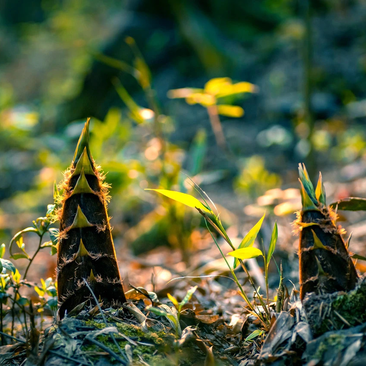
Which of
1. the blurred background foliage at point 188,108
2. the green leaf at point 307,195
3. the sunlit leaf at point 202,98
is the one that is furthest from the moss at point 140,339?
the sunlit leaf at point 202,98

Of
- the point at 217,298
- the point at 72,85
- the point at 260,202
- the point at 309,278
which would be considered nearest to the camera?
the point at 309,278

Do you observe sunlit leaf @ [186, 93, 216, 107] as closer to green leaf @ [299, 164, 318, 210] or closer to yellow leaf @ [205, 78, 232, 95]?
yellow leaf @ [205, 78, 232, 95]

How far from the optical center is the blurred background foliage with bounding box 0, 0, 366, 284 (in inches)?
84.7

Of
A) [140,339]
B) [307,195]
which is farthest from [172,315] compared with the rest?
[307,195]

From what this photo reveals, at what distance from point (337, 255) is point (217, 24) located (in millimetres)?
6825

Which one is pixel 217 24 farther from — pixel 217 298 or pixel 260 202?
pixel 217 298

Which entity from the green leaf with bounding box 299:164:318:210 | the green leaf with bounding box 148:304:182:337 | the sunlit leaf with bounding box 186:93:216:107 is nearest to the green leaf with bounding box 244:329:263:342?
the green leaf with bounding box 148:304:182:337

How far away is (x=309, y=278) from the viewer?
2.71ft

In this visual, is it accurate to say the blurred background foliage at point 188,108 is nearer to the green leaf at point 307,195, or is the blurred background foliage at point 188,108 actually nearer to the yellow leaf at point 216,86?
the yellow leaf at point 216,86

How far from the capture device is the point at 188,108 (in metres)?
5.62

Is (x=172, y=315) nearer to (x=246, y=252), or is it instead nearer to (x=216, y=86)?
(x=246, y=252)

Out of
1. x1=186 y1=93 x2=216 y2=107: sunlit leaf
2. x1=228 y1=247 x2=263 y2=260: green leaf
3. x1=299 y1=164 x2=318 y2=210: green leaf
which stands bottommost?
A: x1=228 y1=247 x2=263 y2=260: green leaf

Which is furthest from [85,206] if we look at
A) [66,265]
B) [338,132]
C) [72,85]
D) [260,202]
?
[72,85]

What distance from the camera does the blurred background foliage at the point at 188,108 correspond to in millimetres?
2150
